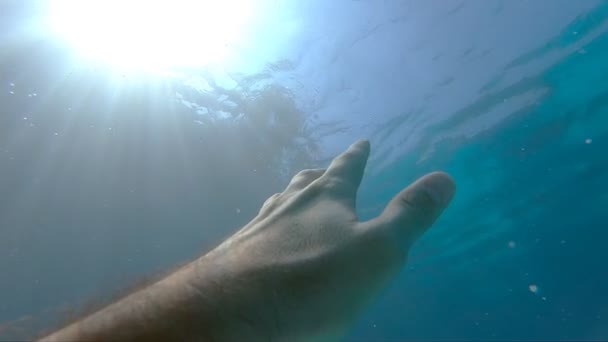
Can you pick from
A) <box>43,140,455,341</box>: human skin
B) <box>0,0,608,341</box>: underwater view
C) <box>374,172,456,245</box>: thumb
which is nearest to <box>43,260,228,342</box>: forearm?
<box>43,140,455,341</box>: human skin

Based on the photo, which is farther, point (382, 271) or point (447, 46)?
point (447, 46)

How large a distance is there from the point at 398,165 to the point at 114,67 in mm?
14152

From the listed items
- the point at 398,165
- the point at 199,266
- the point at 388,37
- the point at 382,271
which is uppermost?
the point at 388,37

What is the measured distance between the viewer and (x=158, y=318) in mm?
1596

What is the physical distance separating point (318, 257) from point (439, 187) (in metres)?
0.90

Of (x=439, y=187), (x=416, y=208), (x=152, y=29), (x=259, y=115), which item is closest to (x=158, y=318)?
(x=416, y=208)

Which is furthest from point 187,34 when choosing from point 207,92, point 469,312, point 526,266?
point 469,312

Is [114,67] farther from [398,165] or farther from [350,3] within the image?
[398,165]

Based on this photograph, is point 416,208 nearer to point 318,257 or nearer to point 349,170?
point 349,170

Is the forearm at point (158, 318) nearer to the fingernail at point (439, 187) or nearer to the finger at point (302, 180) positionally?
the finger at point (302, 180)

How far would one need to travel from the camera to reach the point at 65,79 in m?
16.5

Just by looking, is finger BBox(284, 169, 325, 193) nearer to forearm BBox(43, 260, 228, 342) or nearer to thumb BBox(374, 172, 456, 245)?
thumb BBox(374, 172, 456, 245)

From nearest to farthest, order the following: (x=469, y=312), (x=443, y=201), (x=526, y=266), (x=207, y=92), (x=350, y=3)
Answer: (x=443, y=201)
(x=350, y=3)
(x=207, y=92)
(x=526, y=266)
(x=469, y=312)

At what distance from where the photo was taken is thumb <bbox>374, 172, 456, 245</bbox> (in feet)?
7.32
